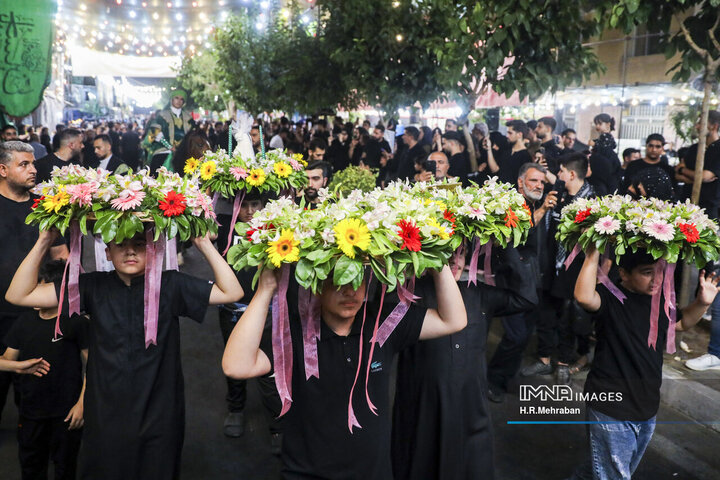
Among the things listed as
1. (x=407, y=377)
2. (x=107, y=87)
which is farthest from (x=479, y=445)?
(x=107, y=87)

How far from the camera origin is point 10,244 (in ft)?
17.0

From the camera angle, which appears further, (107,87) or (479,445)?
(107,87)

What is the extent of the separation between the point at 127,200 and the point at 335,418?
59.5 inches

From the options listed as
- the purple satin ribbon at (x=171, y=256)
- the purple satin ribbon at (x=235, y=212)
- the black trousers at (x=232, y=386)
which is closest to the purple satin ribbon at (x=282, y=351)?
the purple satin ribbon at (x=171, y=256)

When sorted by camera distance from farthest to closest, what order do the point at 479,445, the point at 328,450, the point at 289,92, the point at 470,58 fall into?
the point at 289,92, the point at 470,58, the point at 479,445, the point at 328,450

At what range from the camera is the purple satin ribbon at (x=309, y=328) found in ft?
9.52

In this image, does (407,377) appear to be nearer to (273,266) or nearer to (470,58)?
(273,266)

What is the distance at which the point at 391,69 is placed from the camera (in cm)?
948

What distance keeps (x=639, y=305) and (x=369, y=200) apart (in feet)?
6.41

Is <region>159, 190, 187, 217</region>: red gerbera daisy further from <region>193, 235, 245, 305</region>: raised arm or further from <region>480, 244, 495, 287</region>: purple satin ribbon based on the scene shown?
<region>480, 244, 495, 287</region>: purple satin ribbon

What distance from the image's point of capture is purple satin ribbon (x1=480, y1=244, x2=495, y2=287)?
13.3ft

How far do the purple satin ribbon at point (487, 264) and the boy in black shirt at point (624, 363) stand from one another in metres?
0.54

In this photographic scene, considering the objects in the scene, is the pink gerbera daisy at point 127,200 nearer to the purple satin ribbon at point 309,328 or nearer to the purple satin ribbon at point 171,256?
the purple satin ribbon at point 171,256

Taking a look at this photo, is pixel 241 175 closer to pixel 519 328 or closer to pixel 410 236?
pixel 519 328
